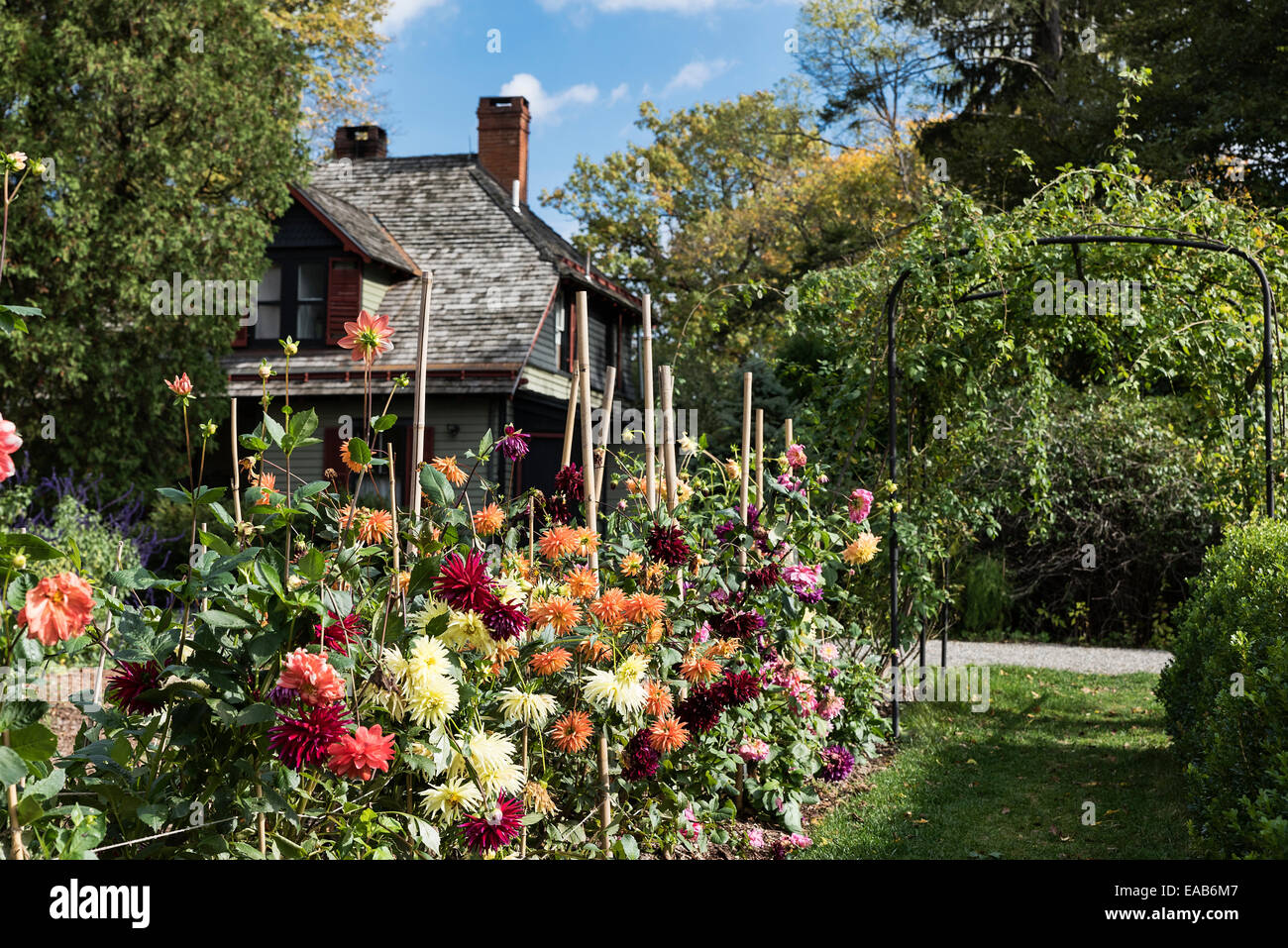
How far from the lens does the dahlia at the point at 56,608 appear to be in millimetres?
1673

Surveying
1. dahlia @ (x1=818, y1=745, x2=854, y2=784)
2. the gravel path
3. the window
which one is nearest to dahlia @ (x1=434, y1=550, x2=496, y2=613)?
dahlia @ (x1=818, y1=745, x2=854, y2=784)

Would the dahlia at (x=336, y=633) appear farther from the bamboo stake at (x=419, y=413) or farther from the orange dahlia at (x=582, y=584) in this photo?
the orange dahlia at (x=582, y=584)

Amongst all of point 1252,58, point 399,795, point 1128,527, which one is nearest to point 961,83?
point 1252,58

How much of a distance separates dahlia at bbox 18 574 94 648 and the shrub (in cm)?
245

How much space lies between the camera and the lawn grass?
439cm

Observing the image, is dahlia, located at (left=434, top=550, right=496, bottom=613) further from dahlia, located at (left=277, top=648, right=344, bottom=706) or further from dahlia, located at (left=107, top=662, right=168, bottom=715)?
dahlia, located at (left=107, top=662, right=168, bottom=715)

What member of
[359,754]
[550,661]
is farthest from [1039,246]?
[359,754]

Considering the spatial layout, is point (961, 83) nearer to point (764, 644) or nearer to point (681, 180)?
point (681, 180)

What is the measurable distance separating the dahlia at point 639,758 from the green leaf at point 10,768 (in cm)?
177

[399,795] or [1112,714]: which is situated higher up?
[399,795]

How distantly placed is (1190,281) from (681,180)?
23.2 m

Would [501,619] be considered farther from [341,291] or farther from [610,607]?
[341,291]

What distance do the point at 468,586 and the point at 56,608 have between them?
0.85 meters
